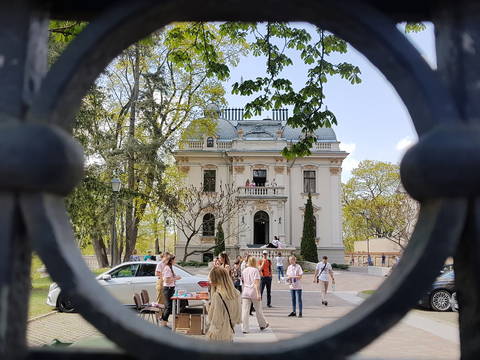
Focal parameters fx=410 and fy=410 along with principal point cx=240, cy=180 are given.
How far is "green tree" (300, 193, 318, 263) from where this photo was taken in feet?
112

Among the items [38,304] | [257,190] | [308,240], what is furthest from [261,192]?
[38,304]

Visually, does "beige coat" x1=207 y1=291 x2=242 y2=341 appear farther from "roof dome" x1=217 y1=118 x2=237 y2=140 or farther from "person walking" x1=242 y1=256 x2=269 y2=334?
"roof dome" x1=217 y1=118 x2=237 y2=140

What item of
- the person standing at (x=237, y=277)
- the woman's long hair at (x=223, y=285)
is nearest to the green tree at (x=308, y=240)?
the person standing at (x=237, y=277)

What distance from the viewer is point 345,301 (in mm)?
14641

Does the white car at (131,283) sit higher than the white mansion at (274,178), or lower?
lower

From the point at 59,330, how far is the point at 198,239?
94.9 ft

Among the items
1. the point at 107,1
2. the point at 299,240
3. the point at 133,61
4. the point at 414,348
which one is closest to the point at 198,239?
the point at 299,240

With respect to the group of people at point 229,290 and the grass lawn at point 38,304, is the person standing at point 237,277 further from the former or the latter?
the grass lawn at point 38,304

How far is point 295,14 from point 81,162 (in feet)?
2.10

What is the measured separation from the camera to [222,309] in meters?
6.09

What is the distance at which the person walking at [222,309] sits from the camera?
237 inches

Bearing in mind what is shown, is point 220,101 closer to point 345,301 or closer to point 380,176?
point 345,301

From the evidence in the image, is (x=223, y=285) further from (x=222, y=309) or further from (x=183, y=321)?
(x=183, y=321)

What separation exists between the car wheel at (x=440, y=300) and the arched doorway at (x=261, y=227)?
2596cm
